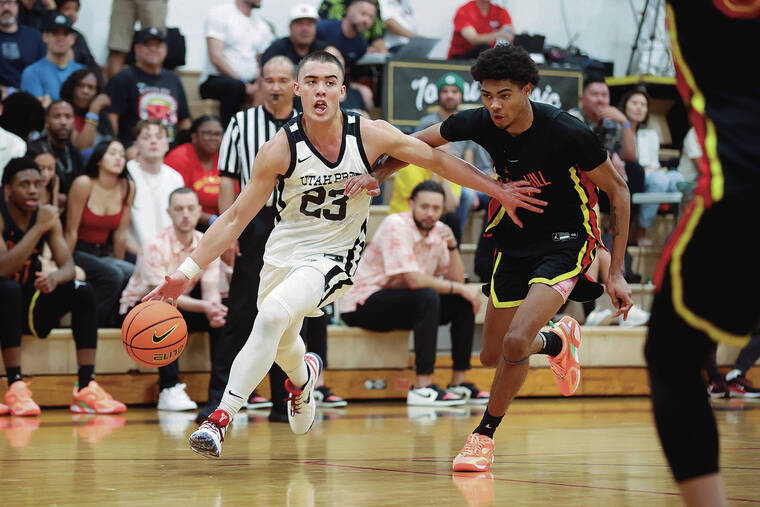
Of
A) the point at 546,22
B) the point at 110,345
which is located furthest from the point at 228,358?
the point at 546,22

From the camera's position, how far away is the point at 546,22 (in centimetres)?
1354

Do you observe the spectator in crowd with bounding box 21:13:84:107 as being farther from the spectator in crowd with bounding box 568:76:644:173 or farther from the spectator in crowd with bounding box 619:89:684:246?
the spectator in crowd with bounding box 619:89:684:246

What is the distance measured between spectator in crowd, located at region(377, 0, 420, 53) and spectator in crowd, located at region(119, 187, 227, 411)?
5.08m

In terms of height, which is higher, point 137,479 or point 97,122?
point 97,122

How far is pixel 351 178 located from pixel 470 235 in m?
5.41

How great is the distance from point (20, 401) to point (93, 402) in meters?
0.48

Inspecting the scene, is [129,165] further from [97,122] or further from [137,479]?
[137,479]

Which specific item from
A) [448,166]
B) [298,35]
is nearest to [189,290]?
[298,35]

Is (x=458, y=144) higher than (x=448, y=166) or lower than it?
lower

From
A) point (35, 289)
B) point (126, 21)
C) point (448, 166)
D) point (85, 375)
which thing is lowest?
point (85, 375)

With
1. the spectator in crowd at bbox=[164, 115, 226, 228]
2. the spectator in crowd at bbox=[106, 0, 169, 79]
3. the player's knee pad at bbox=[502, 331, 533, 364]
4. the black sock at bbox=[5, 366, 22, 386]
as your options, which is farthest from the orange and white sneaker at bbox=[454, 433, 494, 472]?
the spectator in crowd at bbox=[106, 0, 169, 79]

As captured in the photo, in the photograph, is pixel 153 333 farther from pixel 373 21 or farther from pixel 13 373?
pixel 373 21

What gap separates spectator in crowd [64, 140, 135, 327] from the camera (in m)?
7.61

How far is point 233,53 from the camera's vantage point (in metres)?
10.3
